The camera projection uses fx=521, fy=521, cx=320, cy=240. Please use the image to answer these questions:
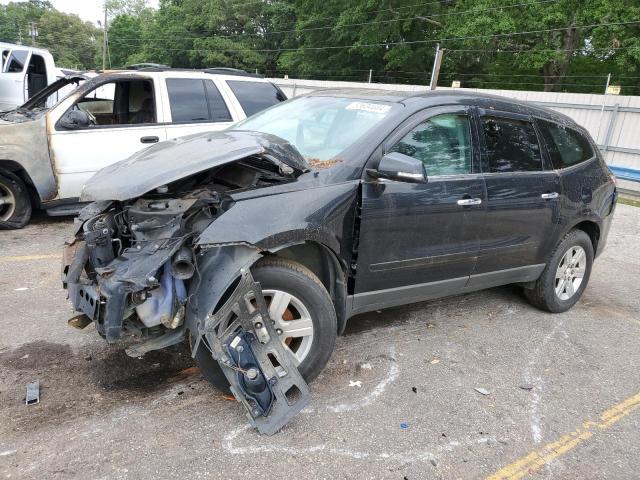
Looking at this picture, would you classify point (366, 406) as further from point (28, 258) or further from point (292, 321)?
point (28, 258)

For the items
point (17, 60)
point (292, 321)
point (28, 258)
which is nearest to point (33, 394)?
point (292, 321)

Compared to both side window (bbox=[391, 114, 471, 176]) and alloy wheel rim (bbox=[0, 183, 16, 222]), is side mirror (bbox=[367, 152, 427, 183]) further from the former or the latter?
alloy wheel rim (bbox=[0, 183, 16, 222])

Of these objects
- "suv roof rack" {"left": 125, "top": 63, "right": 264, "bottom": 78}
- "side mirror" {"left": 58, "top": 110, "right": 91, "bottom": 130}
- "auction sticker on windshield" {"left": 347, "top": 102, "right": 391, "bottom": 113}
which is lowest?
"side mirror" {"left": 58, "top": 110, "right": 91, "bottom": 130}

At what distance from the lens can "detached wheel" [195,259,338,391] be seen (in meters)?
2.95

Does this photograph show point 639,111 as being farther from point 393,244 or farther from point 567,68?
point 567,68

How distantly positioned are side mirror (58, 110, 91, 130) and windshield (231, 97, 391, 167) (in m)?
2.81

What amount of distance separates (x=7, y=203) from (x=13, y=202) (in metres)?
0.08

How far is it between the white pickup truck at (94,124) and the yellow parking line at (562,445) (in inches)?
211

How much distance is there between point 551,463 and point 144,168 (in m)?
2.81

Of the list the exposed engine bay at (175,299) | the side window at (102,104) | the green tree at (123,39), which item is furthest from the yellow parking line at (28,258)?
the green tree at (123,39)

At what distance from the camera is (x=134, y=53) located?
235 feet

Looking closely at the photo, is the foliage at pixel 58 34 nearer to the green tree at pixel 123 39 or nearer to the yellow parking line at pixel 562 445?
the green tree at pixel 123 39

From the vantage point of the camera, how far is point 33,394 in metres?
2.99

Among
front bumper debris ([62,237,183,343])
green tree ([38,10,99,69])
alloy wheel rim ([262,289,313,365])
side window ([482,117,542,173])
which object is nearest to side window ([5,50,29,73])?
front bumper debris ([62,237,183,343])
